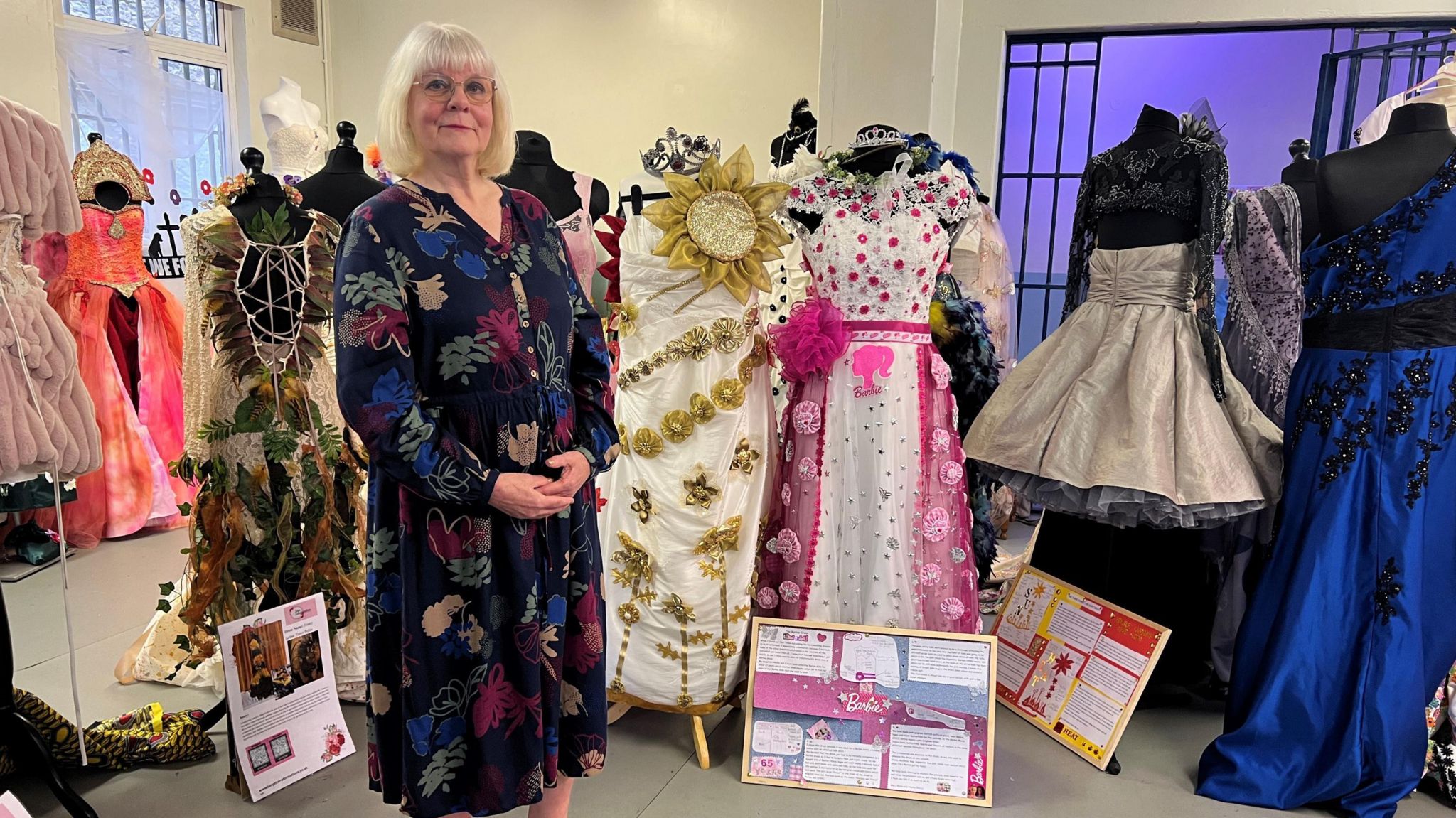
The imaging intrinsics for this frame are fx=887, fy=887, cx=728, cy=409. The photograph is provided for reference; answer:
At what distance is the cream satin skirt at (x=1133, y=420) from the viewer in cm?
218

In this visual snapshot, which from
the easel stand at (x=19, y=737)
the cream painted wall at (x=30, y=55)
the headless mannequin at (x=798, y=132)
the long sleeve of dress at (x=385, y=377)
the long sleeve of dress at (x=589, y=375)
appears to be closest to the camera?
the long sleeve of dress at (x=385, y=377)

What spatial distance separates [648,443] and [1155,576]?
1691 millimetres

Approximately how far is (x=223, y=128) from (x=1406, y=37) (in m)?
6.91

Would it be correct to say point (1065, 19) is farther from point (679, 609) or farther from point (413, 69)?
point (413, 69)

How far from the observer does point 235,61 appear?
6.05 m

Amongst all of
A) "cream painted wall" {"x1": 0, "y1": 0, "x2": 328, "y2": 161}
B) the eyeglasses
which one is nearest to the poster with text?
the eyeglasses

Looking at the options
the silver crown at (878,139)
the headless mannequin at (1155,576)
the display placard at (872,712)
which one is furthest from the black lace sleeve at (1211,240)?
the display placard at (872,712)

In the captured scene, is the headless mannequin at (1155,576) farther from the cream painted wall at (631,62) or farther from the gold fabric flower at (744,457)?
the cream painted wall at (631,62)

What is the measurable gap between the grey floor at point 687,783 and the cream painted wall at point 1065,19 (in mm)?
3017

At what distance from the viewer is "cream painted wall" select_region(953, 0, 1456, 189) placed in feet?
13.3

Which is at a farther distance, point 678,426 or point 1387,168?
point 678,426

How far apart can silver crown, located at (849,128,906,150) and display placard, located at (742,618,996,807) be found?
4.29 feet

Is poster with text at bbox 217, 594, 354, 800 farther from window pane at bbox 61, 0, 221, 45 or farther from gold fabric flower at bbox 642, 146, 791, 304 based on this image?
window pane at bbox 61, 0, 221, 45

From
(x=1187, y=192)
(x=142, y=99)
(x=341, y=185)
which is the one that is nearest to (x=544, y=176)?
(x=341, y=185)
